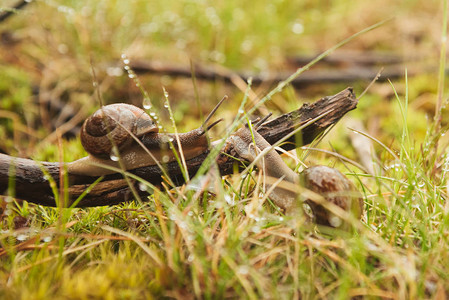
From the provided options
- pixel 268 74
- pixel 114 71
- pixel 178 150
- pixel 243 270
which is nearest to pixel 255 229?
pixel 243 270

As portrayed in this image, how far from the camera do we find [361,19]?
5.70m

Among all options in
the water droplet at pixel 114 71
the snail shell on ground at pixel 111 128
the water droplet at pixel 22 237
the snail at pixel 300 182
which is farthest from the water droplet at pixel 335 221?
the water droplet at pixel 114 71

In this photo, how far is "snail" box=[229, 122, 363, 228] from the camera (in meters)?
1.36

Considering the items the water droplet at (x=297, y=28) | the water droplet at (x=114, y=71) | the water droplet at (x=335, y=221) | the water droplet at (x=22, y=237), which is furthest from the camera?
the water droplet at (x=297, y=28)

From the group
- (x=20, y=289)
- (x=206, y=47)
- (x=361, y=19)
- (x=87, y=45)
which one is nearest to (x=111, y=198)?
(x=20, y=289)

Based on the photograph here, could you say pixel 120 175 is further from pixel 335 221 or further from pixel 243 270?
pixel 335 221

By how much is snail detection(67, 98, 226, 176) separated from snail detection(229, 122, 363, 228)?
0.58 ft

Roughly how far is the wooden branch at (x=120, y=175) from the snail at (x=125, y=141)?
0.12ft

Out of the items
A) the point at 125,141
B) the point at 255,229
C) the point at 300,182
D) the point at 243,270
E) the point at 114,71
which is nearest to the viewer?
the point at 243,270

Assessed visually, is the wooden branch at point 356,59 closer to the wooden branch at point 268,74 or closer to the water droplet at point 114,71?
the wooden branch at point 268,74

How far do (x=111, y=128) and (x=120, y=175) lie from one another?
225 millimetres

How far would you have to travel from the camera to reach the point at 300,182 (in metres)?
1.46

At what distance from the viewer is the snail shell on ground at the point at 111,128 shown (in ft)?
5.07

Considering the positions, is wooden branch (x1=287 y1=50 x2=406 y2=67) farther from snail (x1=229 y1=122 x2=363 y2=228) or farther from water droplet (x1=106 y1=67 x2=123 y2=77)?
snail (x1=229 y1=122 x2=363 y2=228)
